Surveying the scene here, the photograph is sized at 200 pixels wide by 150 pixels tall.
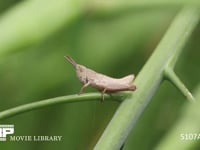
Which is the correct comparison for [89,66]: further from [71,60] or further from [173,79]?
[173,79]

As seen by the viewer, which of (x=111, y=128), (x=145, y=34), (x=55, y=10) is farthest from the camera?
(x=145, y=34)

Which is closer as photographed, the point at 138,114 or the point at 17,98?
the point at 138,114

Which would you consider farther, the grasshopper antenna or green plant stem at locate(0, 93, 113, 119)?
the grasshopper antenna

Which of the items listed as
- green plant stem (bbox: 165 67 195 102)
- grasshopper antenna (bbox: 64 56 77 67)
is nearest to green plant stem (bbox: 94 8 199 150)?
green plant stem (bbox: 165 67 195 102)

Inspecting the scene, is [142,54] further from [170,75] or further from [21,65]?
[21,65]

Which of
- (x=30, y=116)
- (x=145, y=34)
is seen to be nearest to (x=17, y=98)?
(x=30, y=116)

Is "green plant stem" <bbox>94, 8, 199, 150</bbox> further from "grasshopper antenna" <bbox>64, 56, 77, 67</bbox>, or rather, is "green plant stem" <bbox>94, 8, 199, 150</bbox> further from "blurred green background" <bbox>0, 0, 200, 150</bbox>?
"grasshopper antenna" <bbox>64, 56, 77, 67</bbox>
